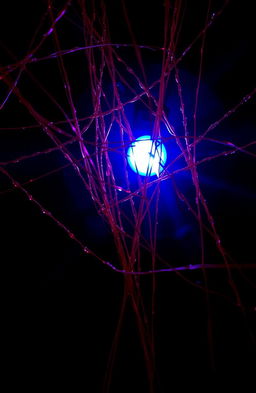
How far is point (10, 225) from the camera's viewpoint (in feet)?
3.86

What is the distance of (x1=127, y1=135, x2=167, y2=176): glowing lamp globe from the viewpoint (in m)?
1.05

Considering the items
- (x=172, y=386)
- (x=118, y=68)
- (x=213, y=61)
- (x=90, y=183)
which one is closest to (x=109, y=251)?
(x=90, y=183)

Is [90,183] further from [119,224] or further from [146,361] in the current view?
[146,361]

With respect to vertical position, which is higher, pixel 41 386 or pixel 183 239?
pixel 183 239

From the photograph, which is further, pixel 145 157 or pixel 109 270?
pixel 109 270

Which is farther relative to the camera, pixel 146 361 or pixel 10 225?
pixel 10 225

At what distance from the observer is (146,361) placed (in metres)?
1.05

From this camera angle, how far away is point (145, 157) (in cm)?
108

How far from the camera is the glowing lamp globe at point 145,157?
105 centimetres

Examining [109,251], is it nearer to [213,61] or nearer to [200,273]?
[200,273]

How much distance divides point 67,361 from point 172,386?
0.39 m

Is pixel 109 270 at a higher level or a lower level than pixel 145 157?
lower

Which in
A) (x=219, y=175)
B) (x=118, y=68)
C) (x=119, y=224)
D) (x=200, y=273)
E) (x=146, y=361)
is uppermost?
(x=118, y=68)

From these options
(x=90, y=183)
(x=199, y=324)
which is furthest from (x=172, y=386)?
(x=90, y=183)
